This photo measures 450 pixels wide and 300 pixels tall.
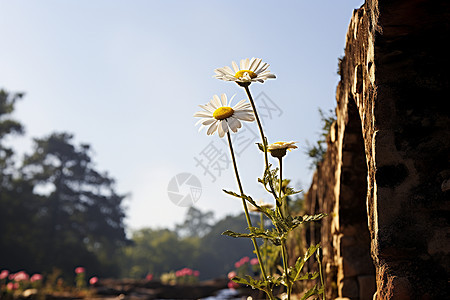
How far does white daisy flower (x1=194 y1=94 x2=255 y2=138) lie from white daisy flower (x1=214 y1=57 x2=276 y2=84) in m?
0.09

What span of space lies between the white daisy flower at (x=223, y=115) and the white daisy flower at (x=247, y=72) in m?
0.09

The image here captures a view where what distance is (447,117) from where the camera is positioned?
1.62m

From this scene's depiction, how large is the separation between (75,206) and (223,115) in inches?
950

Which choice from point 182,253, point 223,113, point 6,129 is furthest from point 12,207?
point 223,113

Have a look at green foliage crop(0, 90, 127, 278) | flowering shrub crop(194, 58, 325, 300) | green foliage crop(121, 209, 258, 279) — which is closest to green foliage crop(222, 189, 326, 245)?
flowering shrub crop(194, 58, 325, 300)

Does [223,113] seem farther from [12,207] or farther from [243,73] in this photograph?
[12,207]

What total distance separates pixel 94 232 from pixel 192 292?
40.4 ft

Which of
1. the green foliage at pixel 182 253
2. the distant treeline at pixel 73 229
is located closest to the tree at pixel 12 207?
the distant treeline at pixel 73 229

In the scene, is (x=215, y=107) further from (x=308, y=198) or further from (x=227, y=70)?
(x=308, y=198)

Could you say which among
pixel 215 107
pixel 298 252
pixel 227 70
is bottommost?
pixel 298 252

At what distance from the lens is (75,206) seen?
24062mm

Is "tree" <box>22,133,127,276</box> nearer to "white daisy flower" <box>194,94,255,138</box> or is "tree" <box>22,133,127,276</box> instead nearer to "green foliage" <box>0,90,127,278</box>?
"green foliage" <box>0,90,127,278</box>

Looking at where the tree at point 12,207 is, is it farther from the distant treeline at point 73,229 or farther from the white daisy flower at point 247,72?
the white daisy flower at point 247,72

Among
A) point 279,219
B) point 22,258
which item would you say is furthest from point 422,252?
point 22,258
